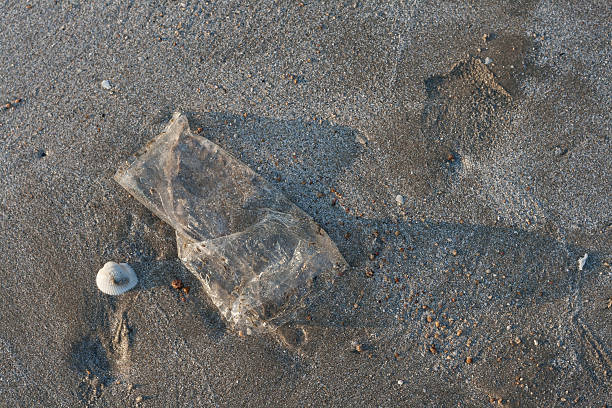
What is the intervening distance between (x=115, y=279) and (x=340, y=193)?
162cm

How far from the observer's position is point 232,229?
2947 mm

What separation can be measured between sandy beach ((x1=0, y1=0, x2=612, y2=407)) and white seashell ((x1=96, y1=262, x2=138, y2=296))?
97 mm

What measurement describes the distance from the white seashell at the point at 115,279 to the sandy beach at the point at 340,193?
0.10m

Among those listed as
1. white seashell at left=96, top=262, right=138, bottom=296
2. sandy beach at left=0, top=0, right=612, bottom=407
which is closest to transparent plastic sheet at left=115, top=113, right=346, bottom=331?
sandy beach at left=0, top=0, right=612, bottom=407

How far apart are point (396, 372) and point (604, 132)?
2284 mm

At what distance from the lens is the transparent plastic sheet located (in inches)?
113

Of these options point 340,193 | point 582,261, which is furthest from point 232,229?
point 582,261

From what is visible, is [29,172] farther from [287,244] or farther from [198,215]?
[287,244]

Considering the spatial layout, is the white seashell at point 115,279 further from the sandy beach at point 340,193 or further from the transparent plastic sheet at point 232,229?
the transparent plastic sheet at point 232,229

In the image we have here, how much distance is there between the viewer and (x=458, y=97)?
308 centimetres

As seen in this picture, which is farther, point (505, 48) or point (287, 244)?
point (505, 48)

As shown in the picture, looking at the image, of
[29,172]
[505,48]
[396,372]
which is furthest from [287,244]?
[505,48]

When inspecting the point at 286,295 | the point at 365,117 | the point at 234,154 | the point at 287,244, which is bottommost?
the point at 286,295

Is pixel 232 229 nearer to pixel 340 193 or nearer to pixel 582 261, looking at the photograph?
pixel 340 193
